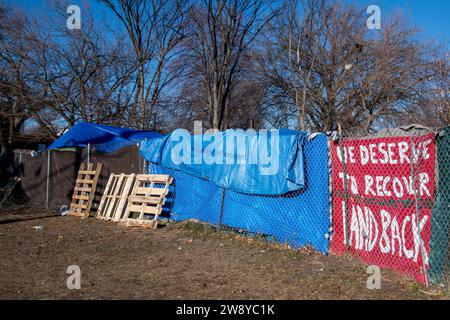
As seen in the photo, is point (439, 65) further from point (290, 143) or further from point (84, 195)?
point (84, 195)

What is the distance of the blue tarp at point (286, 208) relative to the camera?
649cm

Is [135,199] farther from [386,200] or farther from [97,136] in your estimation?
[386,200]

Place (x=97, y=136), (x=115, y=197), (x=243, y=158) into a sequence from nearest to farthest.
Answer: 1. (x=243, y=158)
2. (x=115, y=197)
3. (x=97, y=136)

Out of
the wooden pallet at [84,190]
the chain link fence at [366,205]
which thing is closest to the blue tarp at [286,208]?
the chain link fence at [366,205]

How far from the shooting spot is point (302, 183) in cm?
668

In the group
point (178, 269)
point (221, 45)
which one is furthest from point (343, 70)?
point (178, 269)

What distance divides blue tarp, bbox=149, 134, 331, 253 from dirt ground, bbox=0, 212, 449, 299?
11.2 inches

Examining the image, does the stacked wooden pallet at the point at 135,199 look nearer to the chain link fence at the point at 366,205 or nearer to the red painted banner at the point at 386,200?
the chain link fence at the point at 366,205

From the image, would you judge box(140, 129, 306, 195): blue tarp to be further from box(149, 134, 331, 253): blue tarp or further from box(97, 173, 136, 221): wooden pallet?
box(97, 173, 136, 221): wooden pallet

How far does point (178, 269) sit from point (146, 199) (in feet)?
13.5

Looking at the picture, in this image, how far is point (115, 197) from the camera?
10.4 meters

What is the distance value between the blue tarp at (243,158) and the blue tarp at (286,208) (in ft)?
0.52

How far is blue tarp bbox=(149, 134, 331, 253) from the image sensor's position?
6.49 m
